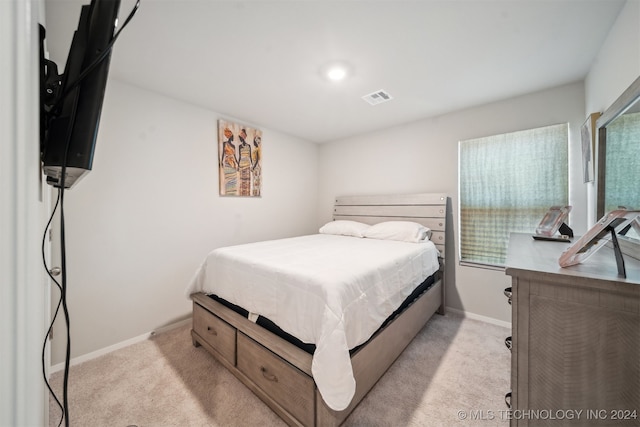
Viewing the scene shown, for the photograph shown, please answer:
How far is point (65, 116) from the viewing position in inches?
25.0

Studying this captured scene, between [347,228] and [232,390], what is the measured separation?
2176 millimetres

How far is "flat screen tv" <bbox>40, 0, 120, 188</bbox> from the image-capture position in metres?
0.62

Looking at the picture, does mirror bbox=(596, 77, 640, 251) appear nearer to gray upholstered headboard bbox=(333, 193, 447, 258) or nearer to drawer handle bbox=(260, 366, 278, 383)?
gray upholstered headboard bbox=(333, 193, 447, 258)

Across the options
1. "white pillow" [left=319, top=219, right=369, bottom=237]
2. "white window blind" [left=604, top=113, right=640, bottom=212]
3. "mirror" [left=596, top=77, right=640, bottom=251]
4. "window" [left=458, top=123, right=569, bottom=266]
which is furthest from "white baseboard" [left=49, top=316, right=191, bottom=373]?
"white window blind" [left=604, top=113, right=640, bottom=212]

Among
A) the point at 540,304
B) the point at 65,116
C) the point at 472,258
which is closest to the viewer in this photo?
the point at 65,116

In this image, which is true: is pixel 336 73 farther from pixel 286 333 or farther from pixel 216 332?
pixel 216 332

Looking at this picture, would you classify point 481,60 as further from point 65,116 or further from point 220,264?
point 220,264

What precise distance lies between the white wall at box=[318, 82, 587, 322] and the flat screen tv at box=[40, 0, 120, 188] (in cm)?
310

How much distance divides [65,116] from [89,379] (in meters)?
2.13

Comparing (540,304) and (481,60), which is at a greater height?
(481,60)

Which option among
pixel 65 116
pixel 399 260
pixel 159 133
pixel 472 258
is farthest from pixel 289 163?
pixel 65 116

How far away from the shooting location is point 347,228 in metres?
3.36

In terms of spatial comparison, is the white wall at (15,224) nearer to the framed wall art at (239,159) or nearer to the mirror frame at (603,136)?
the mirror frame at (603,136)


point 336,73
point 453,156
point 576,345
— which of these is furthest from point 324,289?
point 453,156
